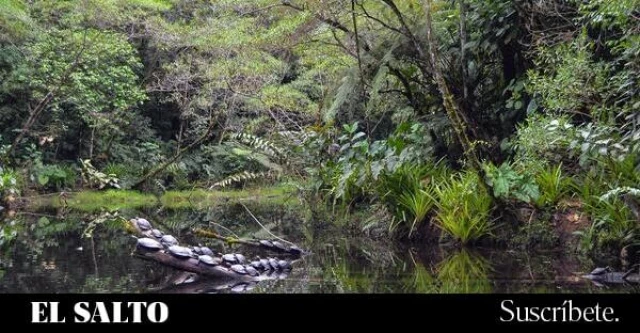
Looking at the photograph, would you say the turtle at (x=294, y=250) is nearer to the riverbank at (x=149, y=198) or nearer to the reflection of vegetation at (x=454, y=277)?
the reflection of vegetation at (x=454, y=277)

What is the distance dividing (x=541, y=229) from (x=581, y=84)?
4.32ft

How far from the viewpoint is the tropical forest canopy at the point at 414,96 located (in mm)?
5547

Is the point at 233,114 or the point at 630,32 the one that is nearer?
the point at 630,32

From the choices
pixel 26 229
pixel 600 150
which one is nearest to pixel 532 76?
pixel 600 150

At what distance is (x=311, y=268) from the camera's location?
5371 millimetres

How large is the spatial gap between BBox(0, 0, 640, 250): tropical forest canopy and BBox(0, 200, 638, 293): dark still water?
0.54 meters

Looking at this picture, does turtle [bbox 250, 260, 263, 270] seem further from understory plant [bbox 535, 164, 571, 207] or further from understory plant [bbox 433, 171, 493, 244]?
understory plant [bbox 535, 164, 571, 207]

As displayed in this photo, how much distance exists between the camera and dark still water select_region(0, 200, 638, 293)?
432cm

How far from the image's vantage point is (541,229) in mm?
6109

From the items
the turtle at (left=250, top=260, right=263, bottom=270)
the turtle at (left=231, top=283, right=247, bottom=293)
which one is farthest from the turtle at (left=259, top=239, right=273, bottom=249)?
the turtle at (left=231, top=283, right=247, bottom=293)

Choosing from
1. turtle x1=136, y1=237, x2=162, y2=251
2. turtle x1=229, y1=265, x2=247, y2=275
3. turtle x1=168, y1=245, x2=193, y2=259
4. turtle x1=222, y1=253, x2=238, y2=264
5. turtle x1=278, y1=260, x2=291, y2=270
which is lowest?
turtle x1=278, y1=260, x2=291, y2=270

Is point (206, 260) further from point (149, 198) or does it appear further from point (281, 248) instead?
point (149, 198)

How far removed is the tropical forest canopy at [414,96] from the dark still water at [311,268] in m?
0.54

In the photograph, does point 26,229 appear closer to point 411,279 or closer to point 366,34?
point 366,34
